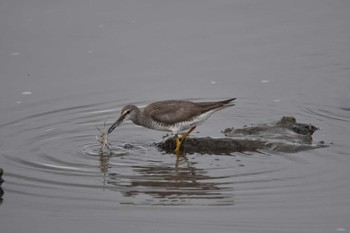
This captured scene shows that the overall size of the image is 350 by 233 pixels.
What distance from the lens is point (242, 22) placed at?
18.2 meters

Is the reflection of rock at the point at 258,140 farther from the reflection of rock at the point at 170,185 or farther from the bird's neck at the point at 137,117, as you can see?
the reflection of rock at the point at 170,185

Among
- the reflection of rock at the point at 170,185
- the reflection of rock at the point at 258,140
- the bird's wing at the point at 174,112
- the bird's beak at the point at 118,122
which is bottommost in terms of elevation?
the reflection of rock at the point at 170,185

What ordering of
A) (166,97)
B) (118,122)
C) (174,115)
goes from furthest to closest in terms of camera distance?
(166,97) → (118,122) → (174,115)

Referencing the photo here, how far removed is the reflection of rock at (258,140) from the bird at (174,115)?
247 mm

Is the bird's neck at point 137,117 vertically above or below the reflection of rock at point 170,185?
above

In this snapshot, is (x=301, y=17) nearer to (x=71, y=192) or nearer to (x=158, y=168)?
(x=158, y=168)

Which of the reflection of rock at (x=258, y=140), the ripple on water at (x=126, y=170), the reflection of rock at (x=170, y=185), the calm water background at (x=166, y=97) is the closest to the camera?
the calm water background at (x=166, y=97)

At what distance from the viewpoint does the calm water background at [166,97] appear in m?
10.2

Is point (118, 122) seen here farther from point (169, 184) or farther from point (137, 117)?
point (169, 184)

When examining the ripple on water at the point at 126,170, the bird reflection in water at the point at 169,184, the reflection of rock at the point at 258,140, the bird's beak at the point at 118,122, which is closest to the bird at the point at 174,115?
the bird's beak at the point at 118,122

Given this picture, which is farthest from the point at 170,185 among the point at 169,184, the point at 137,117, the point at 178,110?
the point at 137,117

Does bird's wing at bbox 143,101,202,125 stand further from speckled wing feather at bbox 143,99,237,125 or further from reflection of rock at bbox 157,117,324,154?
reflection of rock at bbox 157,117,324,154

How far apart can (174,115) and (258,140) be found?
145cm

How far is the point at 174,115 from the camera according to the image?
13.2 metres
